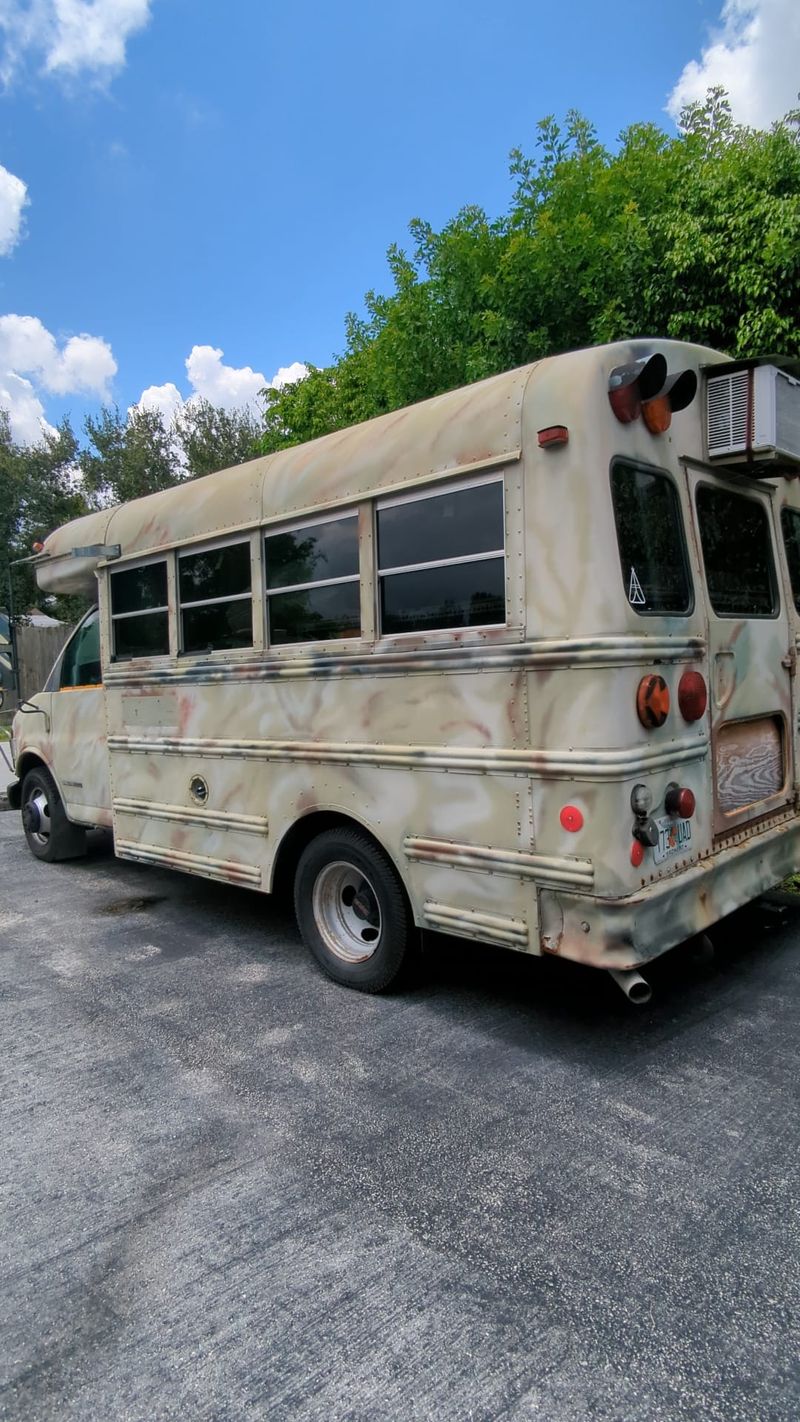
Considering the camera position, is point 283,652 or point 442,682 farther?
point 283,652

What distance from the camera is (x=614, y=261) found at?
7875 millimetres

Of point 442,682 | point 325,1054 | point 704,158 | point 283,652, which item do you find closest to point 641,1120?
point 325,1054

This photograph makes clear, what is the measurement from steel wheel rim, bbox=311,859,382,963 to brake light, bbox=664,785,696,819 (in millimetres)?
1579

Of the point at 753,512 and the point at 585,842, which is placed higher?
Answer: the point at 753,512

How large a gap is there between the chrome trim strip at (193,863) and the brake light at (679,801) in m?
2.27

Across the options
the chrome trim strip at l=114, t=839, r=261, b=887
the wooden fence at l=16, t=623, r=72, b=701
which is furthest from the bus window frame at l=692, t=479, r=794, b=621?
the wooden fence at l=16, t=623, r=72, b=701

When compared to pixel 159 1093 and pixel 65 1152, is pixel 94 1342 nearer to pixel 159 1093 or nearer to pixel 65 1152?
pixel 65 1152

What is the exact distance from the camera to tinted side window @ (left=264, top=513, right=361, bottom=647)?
4.02 meters

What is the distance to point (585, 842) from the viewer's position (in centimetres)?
311

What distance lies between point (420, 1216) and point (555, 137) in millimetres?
10632

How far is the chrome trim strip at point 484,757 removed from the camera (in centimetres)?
307

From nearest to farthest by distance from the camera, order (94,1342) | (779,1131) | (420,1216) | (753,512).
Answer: (94,1342) < (420,1216) < (779,1131) < (753,512)

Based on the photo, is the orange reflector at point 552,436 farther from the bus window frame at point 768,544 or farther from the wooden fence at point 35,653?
the wooden fence at point 35,653

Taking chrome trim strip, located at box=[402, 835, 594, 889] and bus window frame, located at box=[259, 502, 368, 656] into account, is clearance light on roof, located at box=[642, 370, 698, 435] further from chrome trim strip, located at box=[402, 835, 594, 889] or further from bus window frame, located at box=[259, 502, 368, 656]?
chrome trim strip, located at box=[402, 835, 594, 889]
